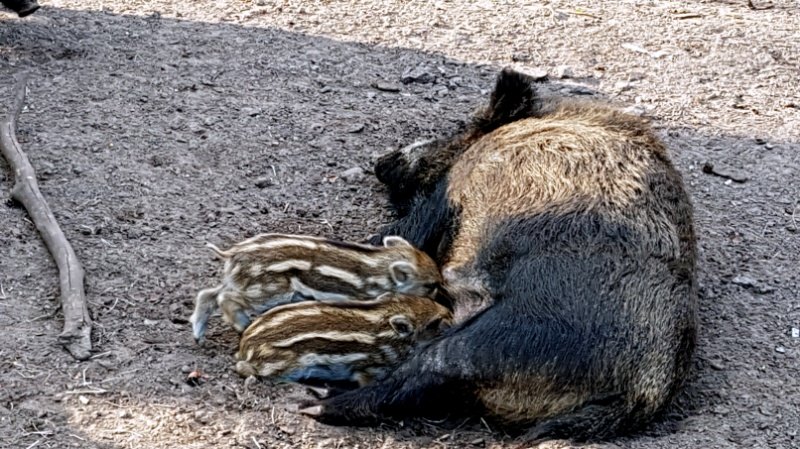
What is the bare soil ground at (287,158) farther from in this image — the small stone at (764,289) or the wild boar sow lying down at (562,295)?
the wild boar sow lying down at (562,295)

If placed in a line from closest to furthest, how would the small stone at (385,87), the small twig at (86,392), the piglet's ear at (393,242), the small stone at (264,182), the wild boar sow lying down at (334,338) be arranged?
the small twig at (86,392)
the wild boar sow lying down at (334,338)
the piglet's ear at (393,242)
the small stone at (264,182)
the small stone at (385,87)

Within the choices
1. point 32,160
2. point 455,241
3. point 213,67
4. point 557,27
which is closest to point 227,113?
point 213,67

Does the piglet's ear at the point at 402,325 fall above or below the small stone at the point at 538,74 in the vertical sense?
below

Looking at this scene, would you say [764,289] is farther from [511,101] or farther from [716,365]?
[511,101]

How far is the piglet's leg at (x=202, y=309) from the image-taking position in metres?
4.98

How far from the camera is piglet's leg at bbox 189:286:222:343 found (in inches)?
196

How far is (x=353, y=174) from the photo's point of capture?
6516 millimetres

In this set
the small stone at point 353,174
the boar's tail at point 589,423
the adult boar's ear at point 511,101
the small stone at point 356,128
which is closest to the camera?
the boar's tail at point 589,423

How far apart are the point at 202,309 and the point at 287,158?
1.79 meters

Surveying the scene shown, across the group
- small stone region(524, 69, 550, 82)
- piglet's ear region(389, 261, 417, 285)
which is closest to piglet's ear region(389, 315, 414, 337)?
piglet's ear region(389, 261, 417, 285)

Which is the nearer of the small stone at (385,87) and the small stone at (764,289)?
the small stone at (764,289)

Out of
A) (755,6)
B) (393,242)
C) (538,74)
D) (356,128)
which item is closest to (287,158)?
(356,128)

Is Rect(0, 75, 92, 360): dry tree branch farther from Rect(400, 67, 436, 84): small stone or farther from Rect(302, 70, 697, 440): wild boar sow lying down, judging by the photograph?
Rect(400, 67, 436, 84): small stone

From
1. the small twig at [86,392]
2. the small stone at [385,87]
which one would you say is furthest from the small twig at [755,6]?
the small twig at [86,392]
